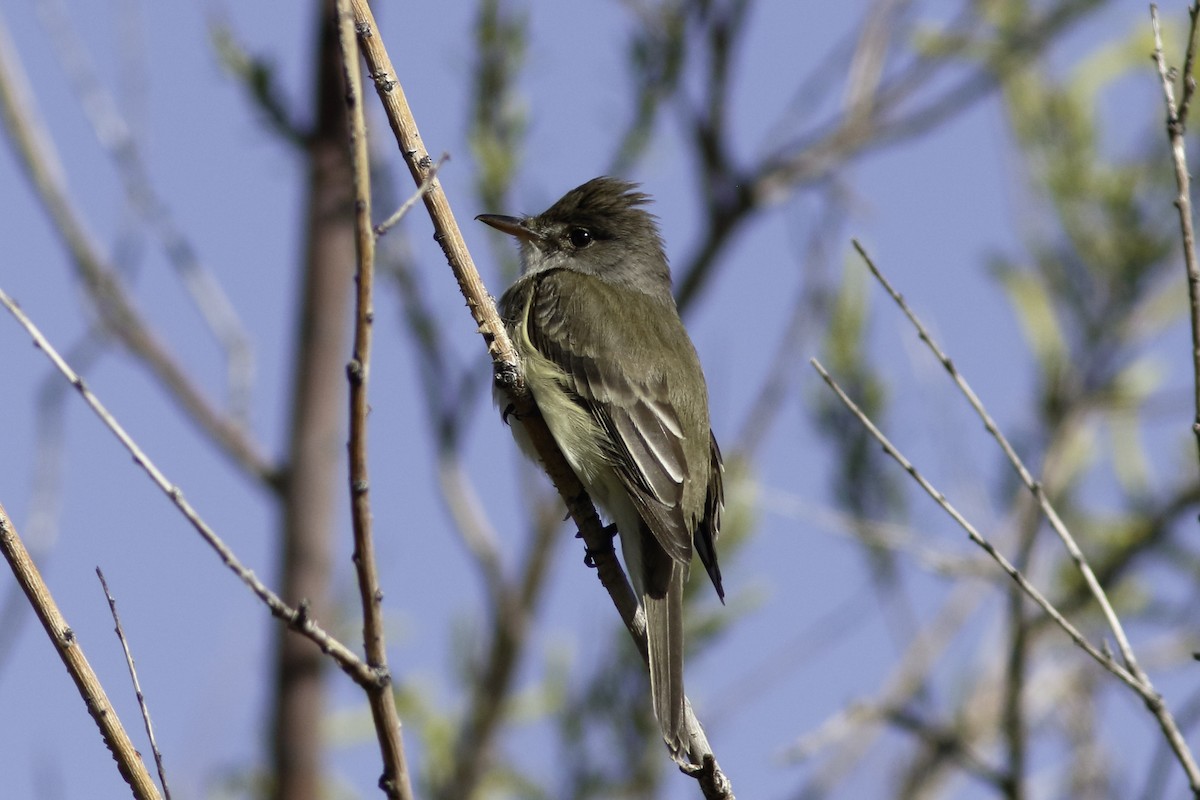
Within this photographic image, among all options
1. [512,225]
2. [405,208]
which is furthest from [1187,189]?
[512,225]

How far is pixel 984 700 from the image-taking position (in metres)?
5.18

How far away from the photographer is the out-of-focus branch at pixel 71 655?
2.20m

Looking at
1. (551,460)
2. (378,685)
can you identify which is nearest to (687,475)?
(551,460)

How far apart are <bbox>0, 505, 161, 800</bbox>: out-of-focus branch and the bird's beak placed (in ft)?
9.13

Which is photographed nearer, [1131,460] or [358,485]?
[358,485]

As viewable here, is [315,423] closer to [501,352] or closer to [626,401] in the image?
[626,401]

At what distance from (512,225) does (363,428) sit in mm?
3075

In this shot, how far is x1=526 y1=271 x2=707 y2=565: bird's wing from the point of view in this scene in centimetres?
393

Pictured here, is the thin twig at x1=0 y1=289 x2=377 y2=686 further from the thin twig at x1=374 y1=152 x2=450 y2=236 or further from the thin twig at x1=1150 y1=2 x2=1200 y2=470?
the thin twig at x1=1150 y1=2 x2=1200 y2=470

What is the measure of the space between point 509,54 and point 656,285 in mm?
984

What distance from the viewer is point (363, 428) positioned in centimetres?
197

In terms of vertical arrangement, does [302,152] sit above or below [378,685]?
above

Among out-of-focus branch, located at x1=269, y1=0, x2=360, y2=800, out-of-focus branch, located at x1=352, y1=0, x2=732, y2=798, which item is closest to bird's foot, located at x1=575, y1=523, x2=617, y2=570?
out-of-focus branch, located at x1=352, y1=0, x2=732, y2=798

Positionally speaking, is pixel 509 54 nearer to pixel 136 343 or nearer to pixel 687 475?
pixel 136 343
